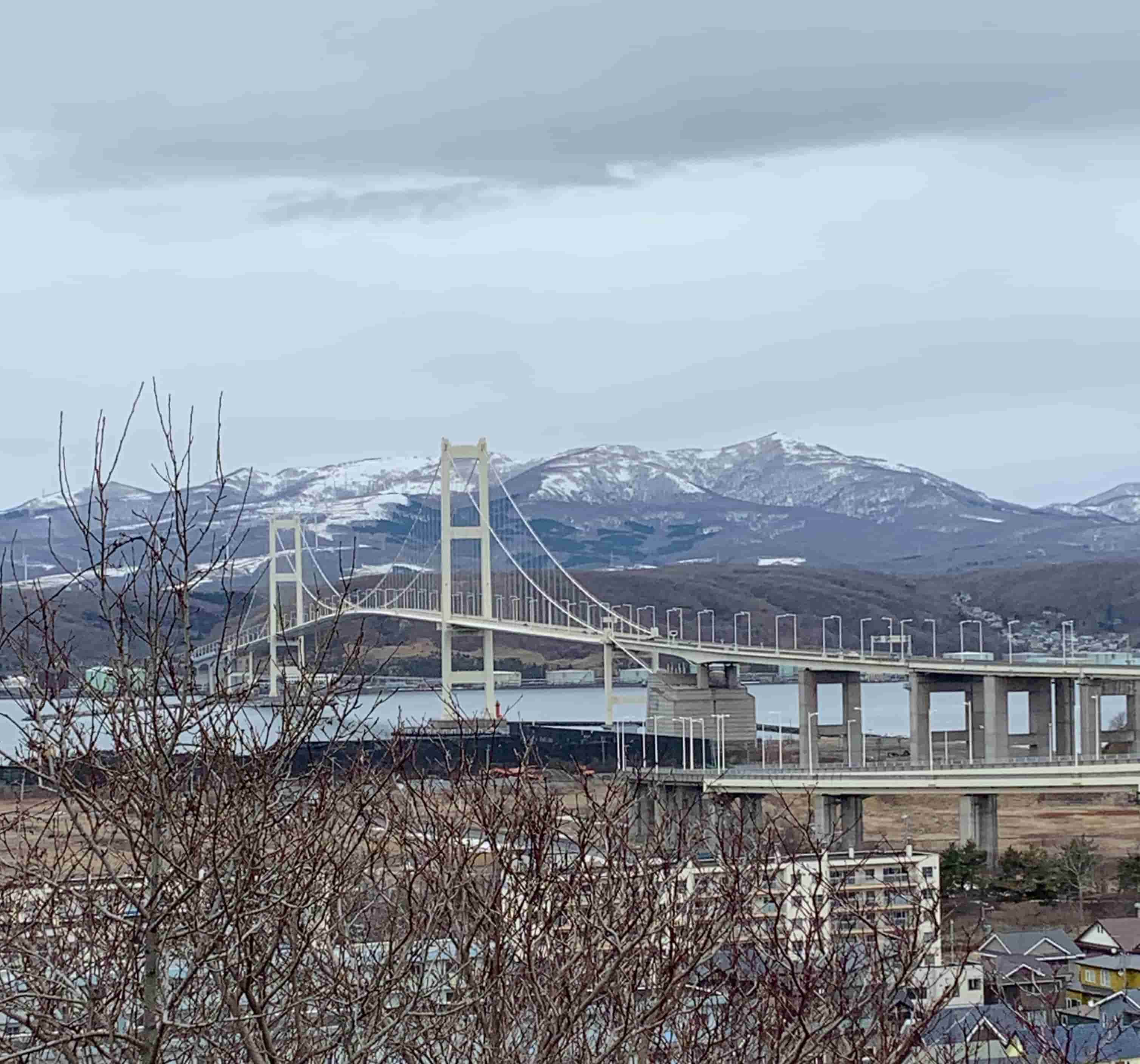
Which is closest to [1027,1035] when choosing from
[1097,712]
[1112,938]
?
[1112,938]

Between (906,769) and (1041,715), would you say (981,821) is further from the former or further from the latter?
(1041,715)

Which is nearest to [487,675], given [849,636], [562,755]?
[562,755]

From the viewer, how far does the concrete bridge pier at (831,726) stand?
31766 mm

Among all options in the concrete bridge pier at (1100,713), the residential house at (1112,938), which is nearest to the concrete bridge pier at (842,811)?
the concrete bridge pier at (1100,713)

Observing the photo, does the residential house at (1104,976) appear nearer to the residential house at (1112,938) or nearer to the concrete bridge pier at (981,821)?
the residential house at (1112,938)

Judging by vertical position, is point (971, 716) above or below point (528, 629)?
below

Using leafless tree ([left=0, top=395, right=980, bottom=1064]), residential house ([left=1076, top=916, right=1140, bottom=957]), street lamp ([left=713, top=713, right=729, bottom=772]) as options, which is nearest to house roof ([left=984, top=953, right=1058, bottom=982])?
residential house ([left=1076, top=916, right=1140, bottom=957])

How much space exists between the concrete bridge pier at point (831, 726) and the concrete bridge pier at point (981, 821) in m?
4.57

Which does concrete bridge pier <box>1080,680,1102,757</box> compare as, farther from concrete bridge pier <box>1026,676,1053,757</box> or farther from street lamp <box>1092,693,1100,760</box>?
concrete bridge pier <box>1026,676,1053,757</box>

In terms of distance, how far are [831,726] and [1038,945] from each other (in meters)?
19.2

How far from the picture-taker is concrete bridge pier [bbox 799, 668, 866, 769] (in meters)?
31.8

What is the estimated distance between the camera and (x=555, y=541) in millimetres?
180250

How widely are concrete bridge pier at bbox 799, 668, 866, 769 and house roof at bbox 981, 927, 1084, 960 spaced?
14665mm

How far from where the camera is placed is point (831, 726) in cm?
3453
